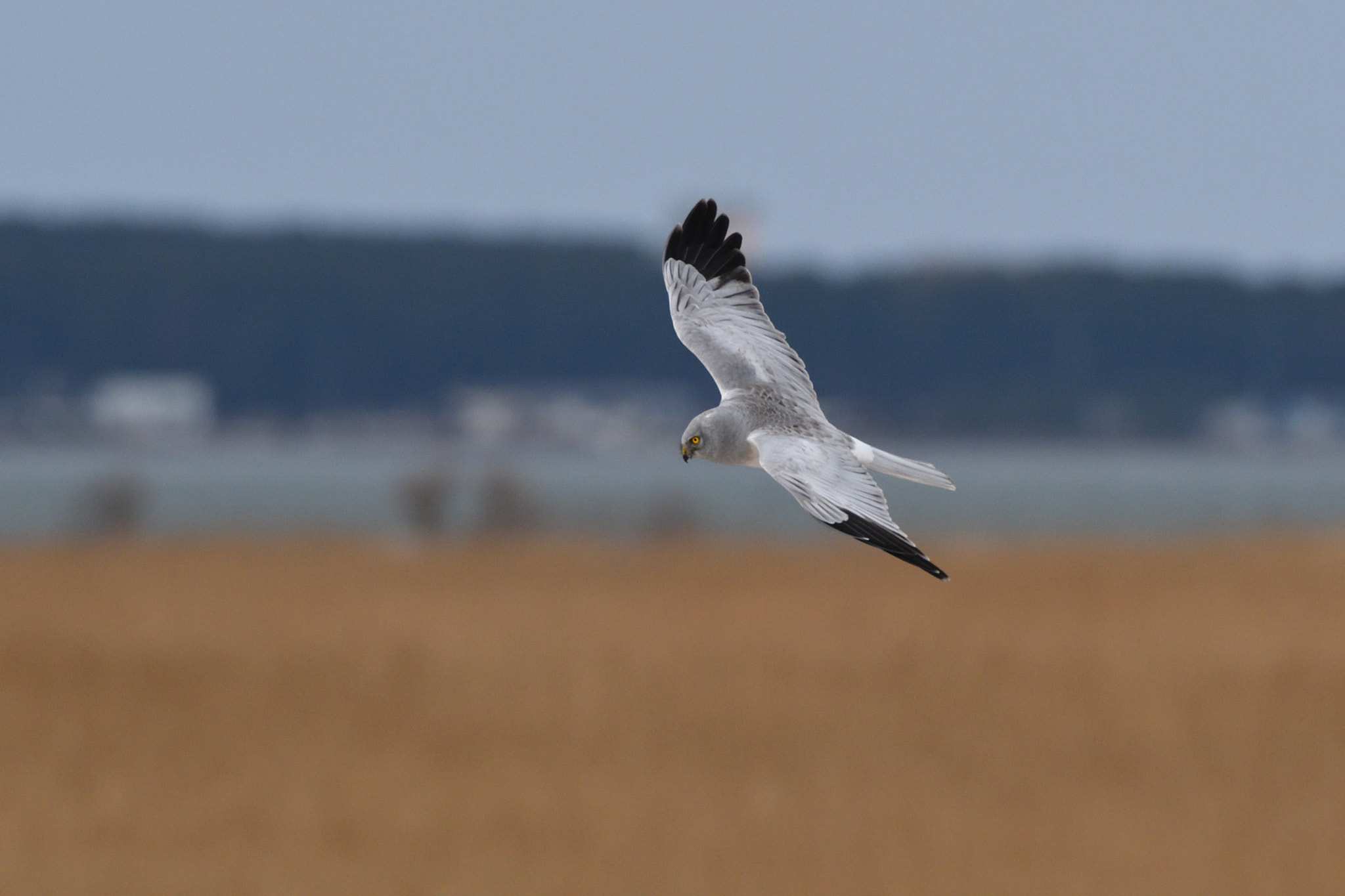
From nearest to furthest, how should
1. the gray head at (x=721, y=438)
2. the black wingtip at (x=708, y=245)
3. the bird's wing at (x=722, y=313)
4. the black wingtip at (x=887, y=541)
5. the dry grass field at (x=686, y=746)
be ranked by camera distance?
the black wingtip at (x=887, y=541) → the gray head at (x=721, y=438) → the bird's wing at (x=722, y=313) → the black wingtip at (x=708, y=245) → the dry grass field at (x=686, y=746)

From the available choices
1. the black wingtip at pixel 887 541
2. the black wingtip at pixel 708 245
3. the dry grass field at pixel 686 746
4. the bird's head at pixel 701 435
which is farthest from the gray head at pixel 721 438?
the dry grass field at pixel 686 746

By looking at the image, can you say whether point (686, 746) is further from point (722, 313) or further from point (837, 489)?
point (837, 489)

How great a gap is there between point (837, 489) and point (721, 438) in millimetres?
137

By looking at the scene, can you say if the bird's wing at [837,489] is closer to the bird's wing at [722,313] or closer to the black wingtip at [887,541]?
the black wingtip at [887,541]

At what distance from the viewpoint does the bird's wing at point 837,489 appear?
937 mm

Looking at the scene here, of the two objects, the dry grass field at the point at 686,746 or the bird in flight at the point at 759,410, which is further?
the dry grass field at the point at 686,746

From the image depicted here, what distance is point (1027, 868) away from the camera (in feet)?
123

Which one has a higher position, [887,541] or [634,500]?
[887,541]

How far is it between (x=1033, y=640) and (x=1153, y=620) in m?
3.79

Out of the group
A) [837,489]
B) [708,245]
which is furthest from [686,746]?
[837,489]

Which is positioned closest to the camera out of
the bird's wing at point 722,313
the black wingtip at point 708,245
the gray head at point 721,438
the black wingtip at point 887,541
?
the black wingtip at point 887,541

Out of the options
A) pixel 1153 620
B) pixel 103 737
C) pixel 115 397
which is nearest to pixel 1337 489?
pixel 1153 620

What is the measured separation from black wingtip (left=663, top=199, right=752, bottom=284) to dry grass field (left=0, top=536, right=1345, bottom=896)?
33.1m

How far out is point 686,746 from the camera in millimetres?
40594
